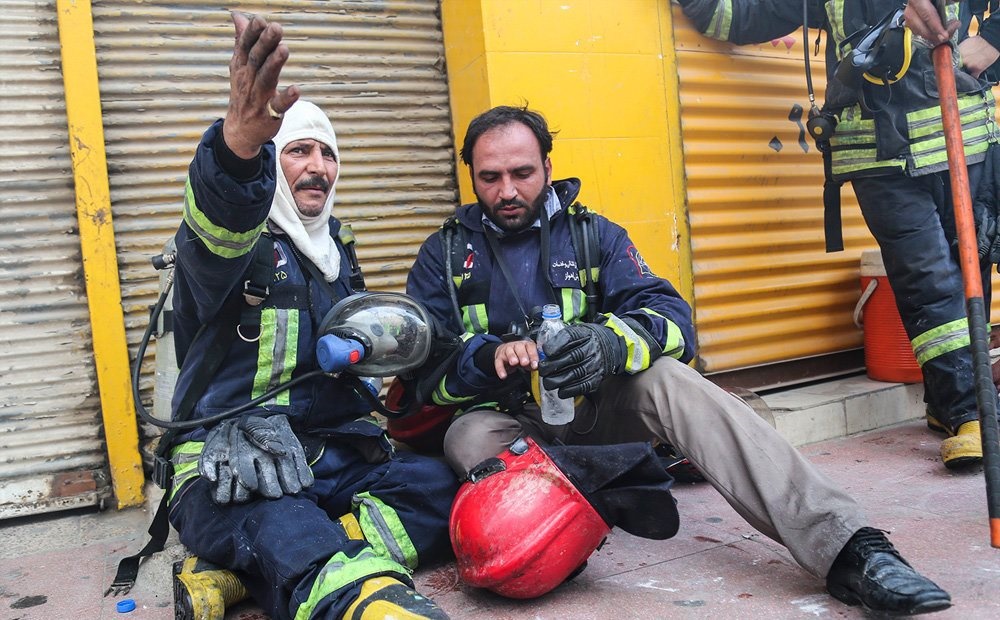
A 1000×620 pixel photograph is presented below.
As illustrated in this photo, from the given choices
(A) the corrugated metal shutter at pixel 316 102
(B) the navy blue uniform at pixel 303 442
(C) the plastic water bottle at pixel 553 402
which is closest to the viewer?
(B) the navy blue uniform at pixel 303 442

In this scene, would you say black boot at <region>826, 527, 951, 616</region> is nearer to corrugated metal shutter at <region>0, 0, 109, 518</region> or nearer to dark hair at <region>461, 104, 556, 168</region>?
dark hair at <region>461, 104, 556, 168</region>

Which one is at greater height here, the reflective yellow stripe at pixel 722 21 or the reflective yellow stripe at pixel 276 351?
the reflective yellow stripe at pixel 722 21

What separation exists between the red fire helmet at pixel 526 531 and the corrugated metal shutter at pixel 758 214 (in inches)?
91.9

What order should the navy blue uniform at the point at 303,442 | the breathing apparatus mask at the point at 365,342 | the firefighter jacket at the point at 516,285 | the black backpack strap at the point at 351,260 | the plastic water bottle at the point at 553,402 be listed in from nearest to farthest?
the navy blue uniform at the point at 303,442 → the breathing apparatus mask at the point at 365,342 → the plastic water bottle at the point at 553,402 → the firefighter jacket at the point at 516,285 → the black backpack strap at the point at 351,260

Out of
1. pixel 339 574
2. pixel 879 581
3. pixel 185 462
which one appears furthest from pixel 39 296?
pixel 879 581

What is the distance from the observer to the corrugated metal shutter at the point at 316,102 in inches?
140

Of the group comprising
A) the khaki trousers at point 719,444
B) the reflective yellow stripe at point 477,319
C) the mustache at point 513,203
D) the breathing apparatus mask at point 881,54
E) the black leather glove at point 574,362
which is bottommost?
the khaki trousers at point 719,444

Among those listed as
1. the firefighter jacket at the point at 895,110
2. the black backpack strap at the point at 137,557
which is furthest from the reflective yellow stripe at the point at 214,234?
the firefighter jacket at the point at 895,110

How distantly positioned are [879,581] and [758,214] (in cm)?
287

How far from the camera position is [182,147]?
3.64 meters

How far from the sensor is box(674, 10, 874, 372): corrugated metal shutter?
428cm

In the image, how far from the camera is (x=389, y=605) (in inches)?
70.6

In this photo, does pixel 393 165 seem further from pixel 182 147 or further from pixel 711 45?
pixel 711 45

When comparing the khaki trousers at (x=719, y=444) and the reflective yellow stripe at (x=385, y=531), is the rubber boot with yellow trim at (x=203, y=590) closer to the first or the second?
the reflective yellow stripe at (x=385, y=531)
